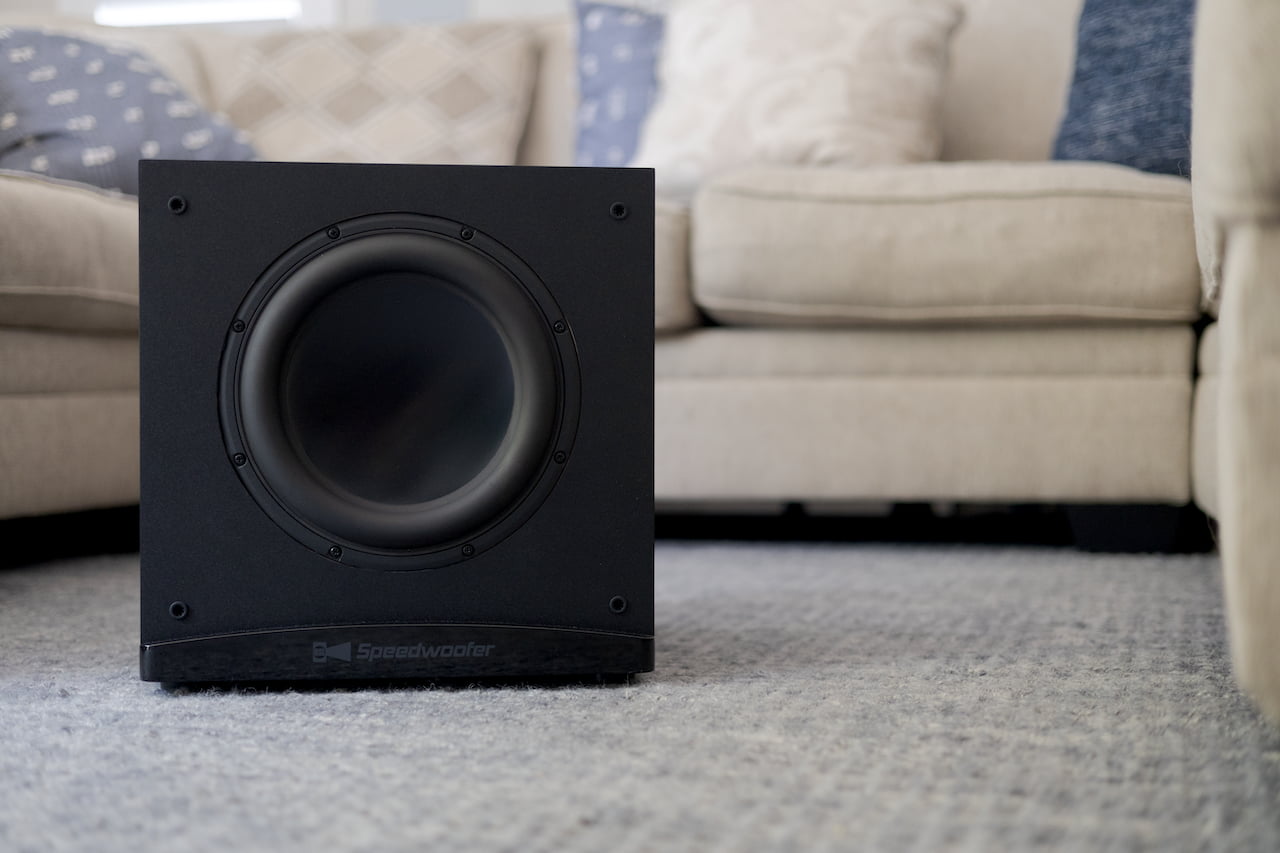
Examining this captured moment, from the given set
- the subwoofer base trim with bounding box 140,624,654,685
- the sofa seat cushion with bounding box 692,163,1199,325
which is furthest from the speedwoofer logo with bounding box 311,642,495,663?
the sofa seat cushion with bounding box 692,163,1199,325

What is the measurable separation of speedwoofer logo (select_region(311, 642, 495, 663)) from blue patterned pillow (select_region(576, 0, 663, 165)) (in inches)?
57.4

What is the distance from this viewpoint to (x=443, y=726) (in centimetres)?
74

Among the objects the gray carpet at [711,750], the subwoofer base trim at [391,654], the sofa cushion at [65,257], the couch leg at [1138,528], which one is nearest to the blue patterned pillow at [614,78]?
the sofa cushion at [65,257]

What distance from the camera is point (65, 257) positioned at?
4.48 ft

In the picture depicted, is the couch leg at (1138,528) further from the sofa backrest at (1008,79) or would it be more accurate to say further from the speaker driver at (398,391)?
the speaker driver at (398,391)

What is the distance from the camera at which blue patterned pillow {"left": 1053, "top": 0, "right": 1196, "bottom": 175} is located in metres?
1.71

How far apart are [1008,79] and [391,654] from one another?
1.77m

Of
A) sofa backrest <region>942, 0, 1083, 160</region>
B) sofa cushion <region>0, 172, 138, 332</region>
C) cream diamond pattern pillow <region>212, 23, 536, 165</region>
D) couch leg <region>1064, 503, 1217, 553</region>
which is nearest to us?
sofa cushion <region>0, 172, 138, 332</region>

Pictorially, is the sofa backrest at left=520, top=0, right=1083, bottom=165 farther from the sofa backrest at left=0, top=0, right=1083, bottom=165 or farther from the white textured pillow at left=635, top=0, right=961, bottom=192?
the white textured pillow at left=635, top=0, right=961, bottom=192

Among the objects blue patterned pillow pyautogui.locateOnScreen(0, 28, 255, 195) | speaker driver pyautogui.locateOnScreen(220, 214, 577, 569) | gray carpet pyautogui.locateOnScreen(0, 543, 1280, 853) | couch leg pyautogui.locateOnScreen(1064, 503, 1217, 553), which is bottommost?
couch leg pyautogui.locateOnScreen(1064, 503, 1217, 553)

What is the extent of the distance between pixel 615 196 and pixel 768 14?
1328 millimetres

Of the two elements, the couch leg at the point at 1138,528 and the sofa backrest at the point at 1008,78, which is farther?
the sofa backrest at the point at 1008,78

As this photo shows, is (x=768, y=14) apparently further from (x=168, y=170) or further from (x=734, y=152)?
(x=168, y=170)

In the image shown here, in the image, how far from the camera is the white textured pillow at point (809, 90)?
6.31 feet
